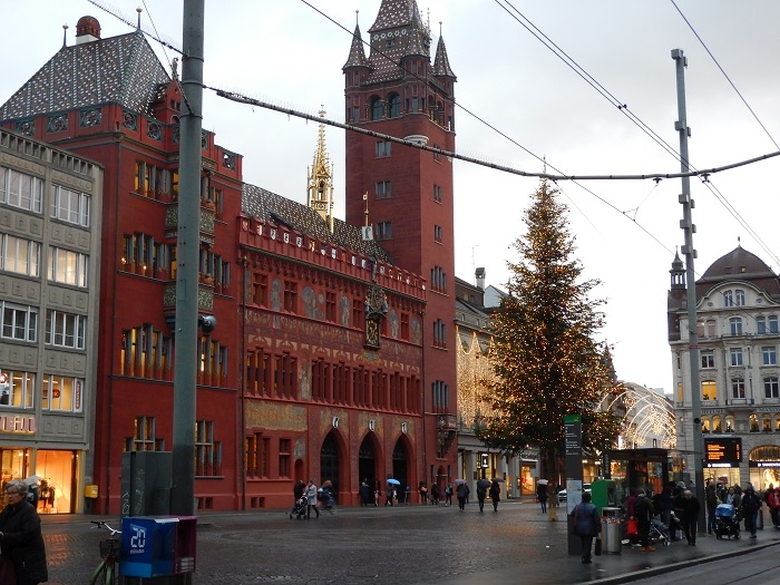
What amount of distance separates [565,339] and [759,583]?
2698cm

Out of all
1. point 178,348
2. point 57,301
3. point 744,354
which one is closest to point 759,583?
point 178,348

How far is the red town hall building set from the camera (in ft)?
155

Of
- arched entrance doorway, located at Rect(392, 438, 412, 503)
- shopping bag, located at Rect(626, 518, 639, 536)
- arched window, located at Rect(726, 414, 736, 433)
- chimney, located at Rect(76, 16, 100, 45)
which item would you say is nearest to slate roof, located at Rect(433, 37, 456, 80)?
arched entrance doorway, located at Rect(392, 438, 412, 503)

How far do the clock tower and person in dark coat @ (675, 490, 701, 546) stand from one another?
4350 cm

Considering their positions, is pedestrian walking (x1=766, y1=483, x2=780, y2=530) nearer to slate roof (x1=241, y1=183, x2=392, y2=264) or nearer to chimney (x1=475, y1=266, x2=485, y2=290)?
slate roof (x1=241, y1=183, x2=392, y2=264)

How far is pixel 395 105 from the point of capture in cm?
7781

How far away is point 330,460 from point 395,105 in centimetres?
2683

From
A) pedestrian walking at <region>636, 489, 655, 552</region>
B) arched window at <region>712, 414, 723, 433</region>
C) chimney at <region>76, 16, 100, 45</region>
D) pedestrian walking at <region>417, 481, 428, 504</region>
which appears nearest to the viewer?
pedestrian walking at <region>636, 489, 655, 552</region>

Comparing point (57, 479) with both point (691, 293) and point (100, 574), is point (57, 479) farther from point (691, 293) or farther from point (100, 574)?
point (100, 574)

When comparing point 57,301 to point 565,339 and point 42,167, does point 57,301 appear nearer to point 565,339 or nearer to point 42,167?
point 42,167

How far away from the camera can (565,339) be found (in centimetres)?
4656

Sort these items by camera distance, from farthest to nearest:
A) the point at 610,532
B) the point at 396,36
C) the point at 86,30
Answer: the point at 396,36 < the point at 86,30 < the point at 610,532

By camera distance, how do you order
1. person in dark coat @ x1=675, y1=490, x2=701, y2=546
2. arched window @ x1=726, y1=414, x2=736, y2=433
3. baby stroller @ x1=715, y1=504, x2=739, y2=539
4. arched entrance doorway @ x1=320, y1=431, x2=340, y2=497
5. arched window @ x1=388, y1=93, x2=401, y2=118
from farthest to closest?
arched window @ x1=726, y1=414, x2=736, y2=433, arched window @ x1=388, y1=93, x2=401, y2=118, arched entrance doorway @ x1=320, y1=431, x2=340, y2=497, baby stroller @ x1=715, y1=504, x2=739, y2=539, person in dark coat @ x1=675, y1=490, x2=701, y2=546

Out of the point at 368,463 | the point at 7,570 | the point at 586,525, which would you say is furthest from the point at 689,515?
the point at 368,463
